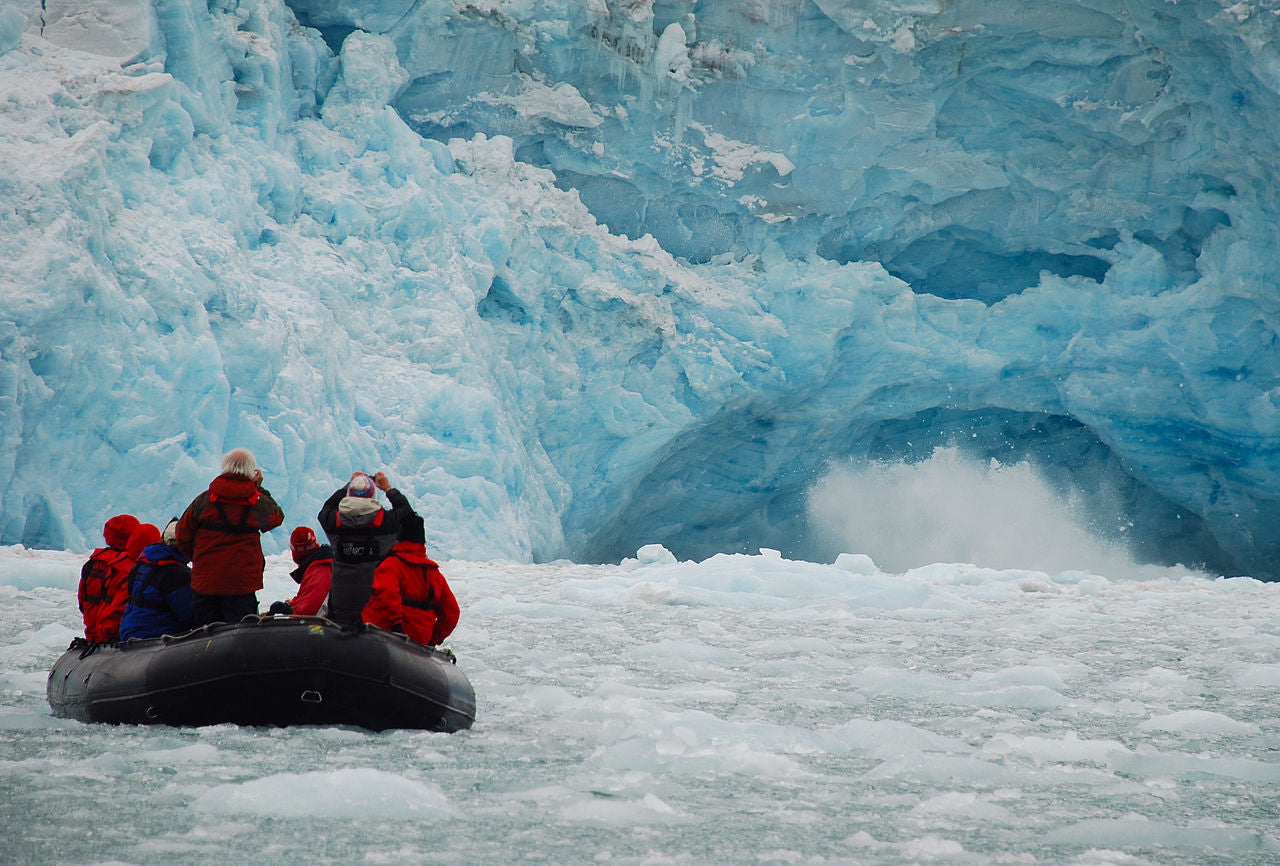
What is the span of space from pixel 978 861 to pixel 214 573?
2.67 metres

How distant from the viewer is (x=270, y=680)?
3256mm

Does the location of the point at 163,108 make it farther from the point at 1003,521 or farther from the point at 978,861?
the point at 1003,521

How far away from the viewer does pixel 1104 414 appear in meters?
16.9

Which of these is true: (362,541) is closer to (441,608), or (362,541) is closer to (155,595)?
(441,608)

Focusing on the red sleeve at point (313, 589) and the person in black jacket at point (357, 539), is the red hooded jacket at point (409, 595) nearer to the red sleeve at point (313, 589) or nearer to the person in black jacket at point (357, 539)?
the person in black jacket at point (357, 539)

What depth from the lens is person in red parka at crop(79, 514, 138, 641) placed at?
377 cm

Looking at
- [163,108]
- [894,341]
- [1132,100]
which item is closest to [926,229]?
[894,341]

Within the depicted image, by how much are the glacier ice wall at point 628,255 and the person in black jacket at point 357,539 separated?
22.2ft

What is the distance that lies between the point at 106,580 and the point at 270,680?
1053 millimetres

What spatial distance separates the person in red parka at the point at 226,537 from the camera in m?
3.60

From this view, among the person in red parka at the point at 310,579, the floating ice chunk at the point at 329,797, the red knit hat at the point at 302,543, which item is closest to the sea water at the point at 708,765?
the floating ice chunk at the point at 329,797

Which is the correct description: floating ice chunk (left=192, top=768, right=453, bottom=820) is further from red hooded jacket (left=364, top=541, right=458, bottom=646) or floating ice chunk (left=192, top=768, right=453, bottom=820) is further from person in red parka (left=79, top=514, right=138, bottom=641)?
person in red parka (left=79, top=514, right=138, bottom=641)

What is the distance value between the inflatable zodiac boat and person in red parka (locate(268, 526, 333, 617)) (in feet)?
1.58

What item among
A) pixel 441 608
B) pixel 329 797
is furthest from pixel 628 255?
pixel 329 797
